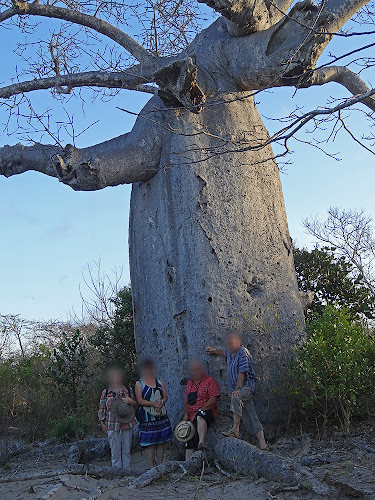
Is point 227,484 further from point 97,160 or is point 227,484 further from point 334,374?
point 97,160

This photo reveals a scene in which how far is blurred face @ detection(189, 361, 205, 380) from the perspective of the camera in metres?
5.91

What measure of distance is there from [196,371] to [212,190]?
2091 mm

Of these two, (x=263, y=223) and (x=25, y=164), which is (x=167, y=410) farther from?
(x=25, y=164)

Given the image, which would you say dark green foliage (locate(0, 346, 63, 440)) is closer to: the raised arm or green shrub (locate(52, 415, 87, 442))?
green shrub (locate(52, 415, 87, 442))

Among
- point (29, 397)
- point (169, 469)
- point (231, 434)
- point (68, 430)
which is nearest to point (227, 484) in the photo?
point (169, 469)

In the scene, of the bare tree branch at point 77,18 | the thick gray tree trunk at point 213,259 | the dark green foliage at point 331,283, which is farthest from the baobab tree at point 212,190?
the dark green foliage at point 331,283

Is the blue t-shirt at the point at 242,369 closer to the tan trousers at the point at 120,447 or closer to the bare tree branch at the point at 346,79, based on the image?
the tan trousers at the point at 120,447

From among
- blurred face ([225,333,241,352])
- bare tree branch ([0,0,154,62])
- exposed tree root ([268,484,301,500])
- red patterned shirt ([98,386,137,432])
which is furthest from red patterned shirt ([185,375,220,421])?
bare tree branch ([0,0,154,62])

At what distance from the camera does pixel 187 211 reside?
259 inches

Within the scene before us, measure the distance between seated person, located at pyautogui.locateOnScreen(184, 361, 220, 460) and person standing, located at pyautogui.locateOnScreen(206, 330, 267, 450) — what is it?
217 millimetres

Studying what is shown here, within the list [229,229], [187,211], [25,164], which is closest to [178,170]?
[187,211]

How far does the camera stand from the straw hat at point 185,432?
5.62 metres

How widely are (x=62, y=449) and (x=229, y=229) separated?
11.1 ft

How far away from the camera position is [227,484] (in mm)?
4633
